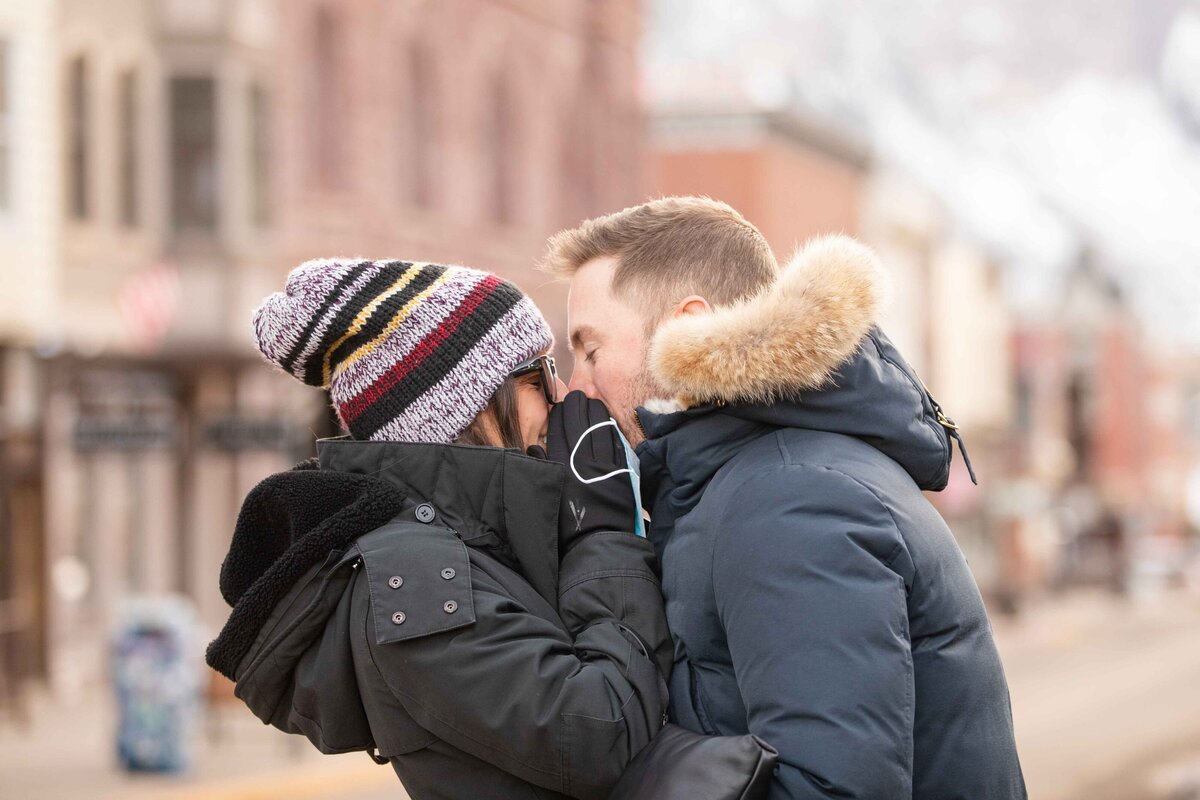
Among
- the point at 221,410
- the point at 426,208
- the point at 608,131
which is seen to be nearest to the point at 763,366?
the point at 221,410

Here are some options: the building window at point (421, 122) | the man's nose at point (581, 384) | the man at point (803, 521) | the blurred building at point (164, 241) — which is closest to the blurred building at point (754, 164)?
the building window at point (421, 122)

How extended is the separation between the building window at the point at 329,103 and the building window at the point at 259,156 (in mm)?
1924

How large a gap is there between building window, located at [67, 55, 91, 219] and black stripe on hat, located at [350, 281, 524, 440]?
60.0ft

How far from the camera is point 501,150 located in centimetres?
2823

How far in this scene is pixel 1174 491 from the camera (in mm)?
93125

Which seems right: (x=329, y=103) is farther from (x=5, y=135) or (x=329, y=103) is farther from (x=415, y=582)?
(x=415, y=582)

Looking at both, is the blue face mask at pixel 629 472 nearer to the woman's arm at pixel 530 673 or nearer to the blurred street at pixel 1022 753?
the woman's arm at pixel 530 673

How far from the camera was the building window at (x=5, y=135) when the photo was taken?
1870 centimetres

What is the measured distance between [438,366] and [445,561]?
0.39 metres

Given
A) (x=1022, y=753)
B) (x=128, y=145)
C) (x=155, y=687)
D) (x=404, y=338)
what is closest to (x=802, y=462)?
A: (x=404, y=338)

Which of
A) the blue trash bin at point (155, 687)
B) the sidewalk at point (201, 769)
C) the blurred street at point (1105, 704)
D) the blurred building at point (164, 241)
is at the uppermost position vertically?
the blurred building at point (164, 241)

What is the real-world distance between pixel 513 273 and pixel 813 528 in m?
25.3

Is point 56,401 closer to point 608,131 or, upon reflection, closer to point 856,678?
point 608,131

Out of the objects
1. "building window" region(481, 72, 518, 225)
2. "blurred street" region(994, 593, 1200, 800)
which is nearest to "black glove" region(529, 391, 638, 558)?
"blurred street" region(994, 593, 1200, 800)
